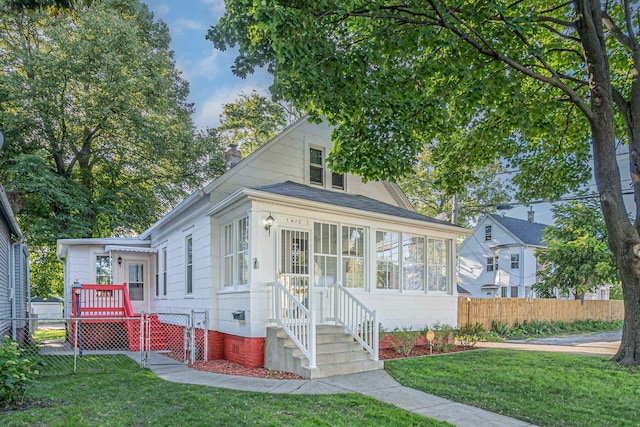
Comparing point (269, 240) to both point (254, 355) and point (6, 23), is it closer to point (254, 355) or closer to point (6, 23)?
point (254, 355)

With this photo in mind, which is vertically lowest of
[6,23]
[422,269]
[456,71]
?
[422,269]

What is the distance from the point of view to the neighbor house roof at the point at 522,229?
29869mm

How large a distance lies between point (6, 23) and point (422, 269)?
1952 centimetres

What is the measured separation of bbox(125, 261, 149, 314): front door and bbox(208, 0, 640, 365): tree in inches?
367

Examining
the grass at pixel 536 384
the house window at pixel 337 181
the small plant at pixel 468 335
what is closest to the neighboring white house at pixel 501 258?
the small plant at pixel 468 335

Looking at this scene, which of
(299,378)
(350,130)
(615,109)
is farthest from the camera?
(615,109)

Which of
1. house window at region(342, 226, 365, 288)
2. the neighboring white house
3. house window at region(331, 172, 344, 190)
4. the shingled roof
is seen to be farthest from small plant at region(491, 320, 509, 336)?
the neighboring white house

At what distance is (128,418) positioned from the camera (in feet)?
15.9

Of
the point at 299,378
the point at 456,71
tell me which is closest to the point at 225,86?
the point at 456,71

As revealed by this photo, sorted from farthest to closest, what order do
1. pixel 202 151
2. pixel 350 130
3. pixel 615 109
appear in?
pixel 202 151
pixel 615 109
pixel 350 130

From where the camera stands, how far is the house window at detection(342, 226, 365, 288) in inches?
392

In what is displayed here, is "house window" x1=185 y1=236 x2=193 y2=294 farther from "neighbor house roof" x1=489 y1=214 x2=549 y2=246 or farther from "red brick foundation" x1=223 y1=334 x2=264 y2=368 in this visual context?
"neighbor house roof" x1=489 y1=214 x2=549 y2=246

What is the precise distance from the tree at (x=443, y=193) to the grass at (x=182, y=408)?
23781mm

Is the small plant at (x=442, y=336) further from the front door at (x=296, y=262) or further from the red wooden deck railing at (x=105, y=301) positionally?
the red wooden deck railing at (x=105, y=301)
